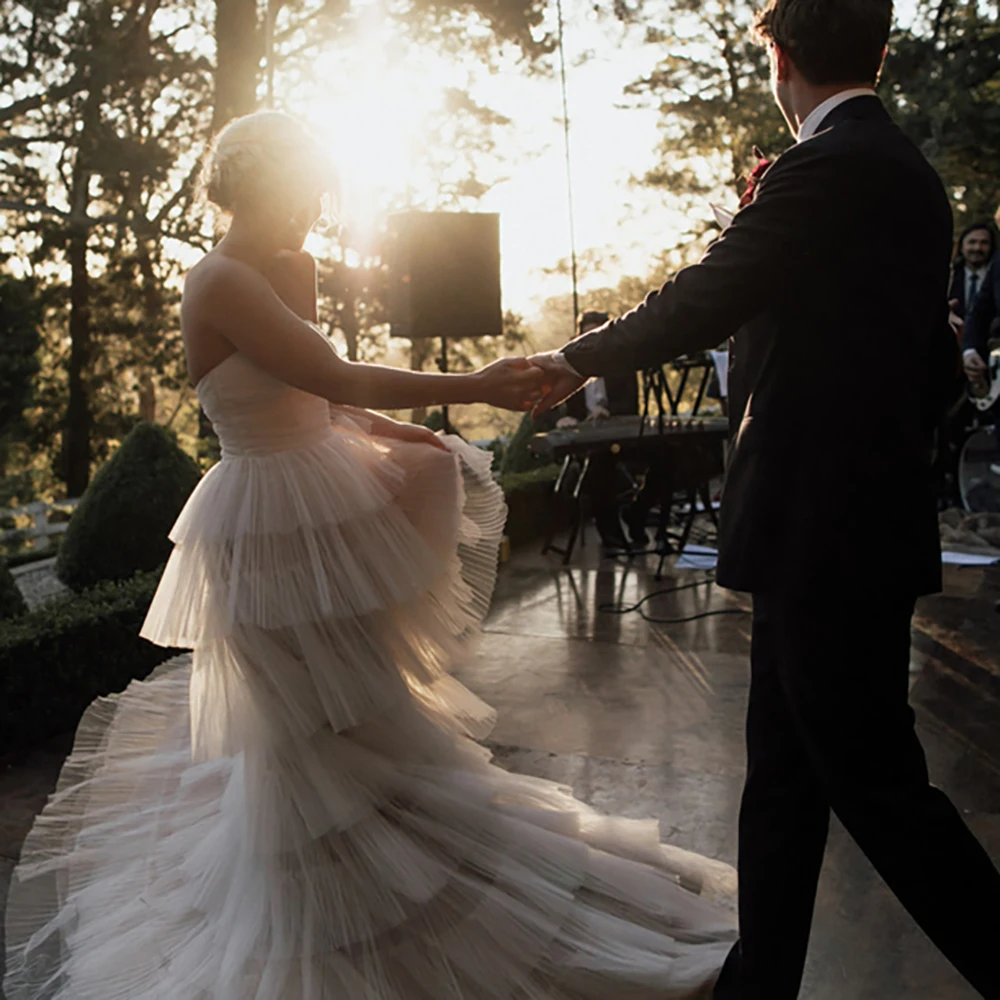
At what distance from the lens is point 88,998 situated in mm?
1998

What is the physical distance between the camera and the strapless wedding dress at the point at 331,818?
1.93 metres

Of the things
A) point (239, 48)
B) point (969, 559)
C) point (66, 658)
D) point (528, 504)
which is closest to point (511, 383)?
point (66, 658)

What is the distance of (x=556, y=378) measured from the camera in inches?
87.9

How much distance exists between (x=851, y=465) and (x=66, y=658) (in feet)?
9.96

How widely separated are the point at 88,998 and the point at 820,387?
5.99ft

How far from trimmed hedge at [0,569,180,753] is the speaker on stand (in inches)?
103

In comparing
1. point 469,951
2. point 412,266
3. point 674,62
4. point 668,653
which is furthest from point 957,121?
point 469,951

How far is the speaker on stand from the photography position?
6.14 meters

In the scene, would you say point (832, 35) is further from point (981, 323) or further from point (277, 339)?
point (981, 323)

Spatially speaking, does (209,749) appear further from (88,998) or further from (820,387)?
(820,387)

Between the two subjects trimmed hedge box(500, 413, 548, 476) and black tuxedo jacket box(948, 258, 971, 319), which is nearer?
black tuxedo jacket box(948, 258, 971, 319)

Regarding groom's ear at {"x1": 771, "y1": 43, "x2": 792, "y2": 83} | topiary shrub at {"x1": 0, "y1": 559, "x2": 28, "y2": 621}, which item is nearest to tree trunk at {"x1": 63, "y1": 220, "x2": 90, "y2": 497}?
topiary shrub at {"x1": 0, "y1": 559, "x2": 28, "y2": 621}

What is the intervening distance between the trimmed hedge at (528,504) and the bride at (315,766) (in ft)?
16.1

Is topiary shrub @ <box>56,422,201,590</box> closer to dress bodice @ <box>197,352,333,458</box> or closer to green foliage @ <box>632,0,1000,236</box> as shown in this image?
dress bodice @ <box>197,352,333,458</box>
